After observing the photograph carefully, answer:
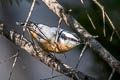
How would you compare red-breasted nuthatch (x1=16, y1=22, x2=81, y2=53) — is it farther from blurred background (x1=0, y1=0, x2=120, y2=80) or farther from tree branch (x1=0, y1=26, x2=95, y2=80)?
blurred background (x1=0, y1=0, x2=120, y2=80)

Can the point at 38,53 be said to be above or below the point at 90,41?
below

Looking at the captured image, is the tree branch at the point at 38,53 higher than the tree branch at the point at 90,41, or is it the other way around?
the tree branch at the point at 90,41

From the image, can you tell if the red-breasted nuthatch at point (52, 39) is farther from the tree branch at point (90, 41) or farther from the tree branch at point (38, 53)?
the tree branch at point (90, 41)

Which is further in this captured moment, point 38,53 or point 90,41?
point 38,53

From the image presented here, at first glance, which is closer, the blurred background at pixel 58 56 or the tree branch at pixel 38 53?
the tree branch at pixel 38 53

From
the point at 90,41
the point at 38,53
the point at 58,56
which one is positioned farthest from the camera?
the point at 58,56

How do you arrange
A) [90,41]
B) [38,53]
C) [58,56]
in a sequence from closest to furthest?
[90,41] → [38,53] → [58,56]

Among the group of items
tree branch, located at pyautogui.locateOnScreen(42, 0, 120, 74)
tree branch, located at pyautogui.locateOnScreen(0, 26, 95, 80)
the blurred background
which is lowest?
the blurred background

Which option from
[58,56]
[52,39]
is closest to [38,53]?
[52,39]

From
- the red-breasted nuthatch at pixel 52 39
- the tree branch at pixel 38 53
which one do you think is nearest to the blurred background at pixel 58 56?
the red-breasted nuthatch at pixel 52 39

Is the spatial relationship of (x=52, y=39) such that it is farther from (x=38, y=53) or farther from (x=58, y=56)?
(x=58, y=56)

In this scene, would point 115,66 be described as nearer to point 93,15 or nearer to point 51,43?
point 51,43

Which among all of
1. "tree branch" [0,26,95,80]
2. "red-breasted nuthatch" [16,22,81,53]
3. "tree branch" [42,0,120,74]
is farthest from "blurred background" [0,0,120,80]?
"tree branch" [42,0,120,74]

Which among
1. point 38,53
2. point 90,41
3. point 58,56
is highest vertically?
point 90,41
